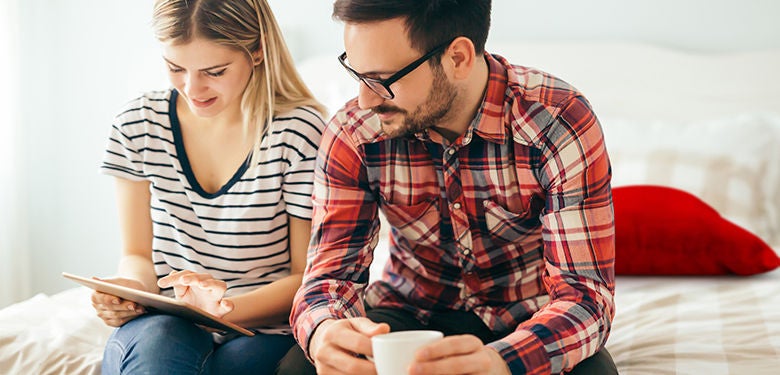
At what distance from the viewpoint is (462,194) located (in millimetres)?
1283

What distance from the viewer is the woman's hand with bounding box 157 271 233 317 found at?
1.25 m

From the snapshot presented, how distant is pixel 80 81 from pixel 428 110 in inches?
73.1

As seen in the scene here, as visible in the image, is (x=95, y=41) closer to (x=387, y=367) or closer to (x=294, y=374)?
(x=294, y=374)

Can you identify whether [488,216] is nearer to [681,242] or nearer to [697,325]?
[697,325]

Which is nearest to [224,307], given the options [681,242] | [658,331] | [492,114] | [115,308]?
[115,308]

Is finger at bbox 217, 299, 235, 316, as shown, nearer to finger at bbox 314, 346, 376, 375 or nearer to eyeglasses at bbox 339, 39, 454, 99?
finger at bbox 314, 346, 376, 375

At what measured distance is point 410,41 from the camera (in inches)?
46.7

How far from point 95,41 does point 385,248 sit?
1335 mm

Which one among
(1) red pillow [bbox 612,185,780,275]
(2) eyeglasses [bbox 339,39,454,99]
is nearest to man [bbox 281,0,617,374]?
(2) eyeglasses [bbox 339,39,454,99]

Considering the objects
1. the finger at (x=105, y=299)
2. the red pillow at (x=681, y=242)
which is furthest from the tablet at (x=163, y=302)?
the red pillow at (x=681, y=242)

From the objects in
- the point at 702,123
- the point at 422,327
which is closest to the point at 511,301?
the point at 422,327

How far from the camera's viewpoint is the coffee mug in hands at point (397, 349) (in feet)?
2.84

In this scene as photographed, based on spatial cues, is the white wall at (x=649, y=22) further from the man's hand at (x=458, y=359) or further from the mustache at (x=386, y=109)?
the man's hand at (x=458, y=359)

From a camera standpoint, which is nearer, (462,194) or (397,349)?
(397,349)
